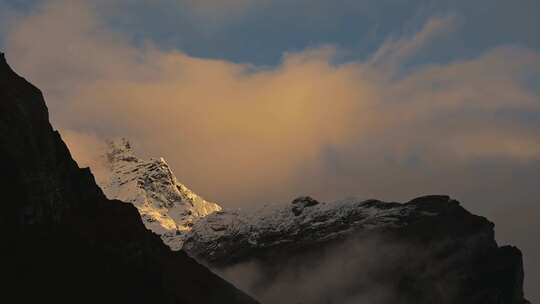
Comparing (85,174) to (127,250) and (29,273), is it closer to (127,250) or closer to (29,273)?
(127,250)

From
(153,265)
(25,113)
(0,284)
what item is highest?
(25,113)

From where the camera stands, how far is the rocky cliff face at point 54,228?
6894 cm

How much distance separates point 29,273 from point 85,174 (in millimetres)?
24732

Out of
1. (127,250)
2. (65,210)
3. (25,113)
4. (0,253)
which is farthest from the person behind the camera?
(127,250)

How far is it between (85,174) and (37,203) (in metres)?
23.2

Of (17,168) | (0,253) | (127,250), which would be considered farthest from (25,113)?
(127,250)

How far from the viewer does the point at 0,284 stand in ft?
222

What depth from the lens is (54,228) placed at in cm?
7450

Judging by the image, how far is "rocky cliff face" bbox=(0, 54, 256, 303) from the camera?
68938 mm

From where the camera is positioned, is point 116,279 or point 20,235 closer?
point 20,235

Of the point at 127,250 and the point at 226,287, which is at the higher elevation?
the point at 226,287

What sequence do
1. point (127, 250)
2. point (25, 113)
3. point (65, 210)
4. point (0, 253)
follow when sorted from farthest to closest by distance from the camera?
point (127, 250)
point (65, 210)
point (25, 113)
point (0, 253)

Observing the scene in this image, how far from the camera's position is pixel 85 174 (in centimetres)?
Result: 9456

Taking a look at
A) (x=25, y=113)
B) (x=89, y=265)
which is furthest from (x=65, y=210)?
(x=25, y=113)
